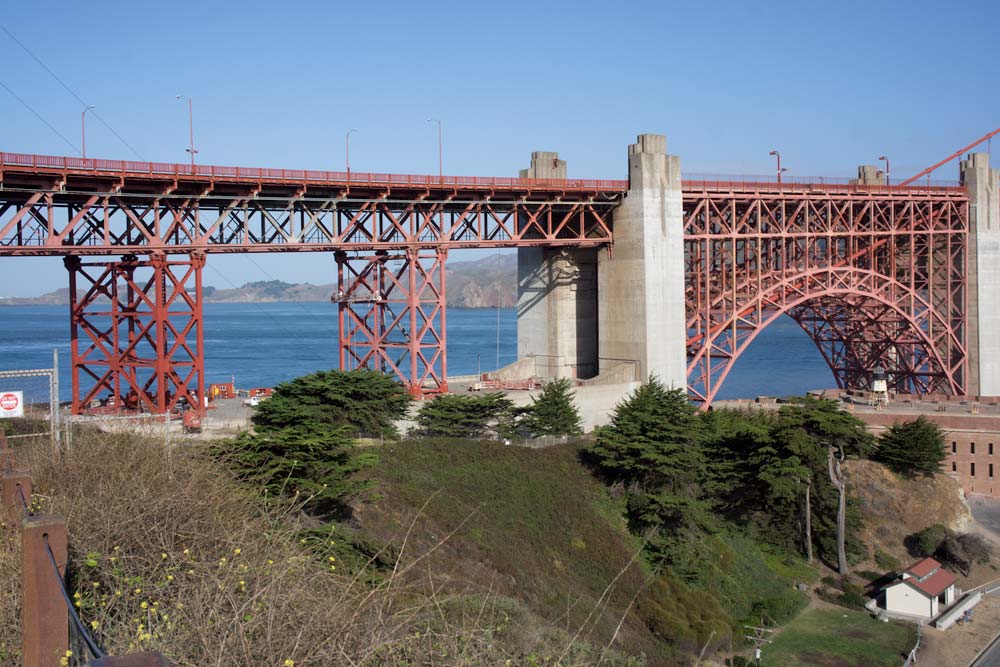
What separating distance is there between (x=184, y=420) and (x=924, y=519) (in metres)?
27.3

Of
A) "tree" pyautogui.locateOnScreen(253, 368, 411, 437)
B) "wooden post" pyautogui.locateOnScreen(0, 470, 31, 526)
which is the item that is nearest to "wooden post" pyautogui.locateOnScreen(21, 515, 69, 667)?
"wooden post" pyautogui.locateOnScreen(0, 470, 31, 526)

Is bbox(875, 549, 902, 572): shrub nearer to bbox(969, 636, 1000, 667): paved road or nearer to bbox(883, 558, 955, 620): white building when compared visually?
bbox(883, 558, 955, 620): white building

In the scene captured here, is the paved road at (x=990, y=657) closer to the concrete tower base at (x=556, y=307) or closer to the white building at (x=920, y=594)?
the white building at (x=920, y=594)

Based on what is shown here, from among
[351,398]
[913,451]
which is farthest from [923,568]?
[351,398]

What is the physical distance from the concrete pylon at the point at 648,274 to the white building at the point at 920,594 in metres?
10.8

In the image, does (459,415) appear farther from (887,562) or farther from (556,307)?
(887,562)

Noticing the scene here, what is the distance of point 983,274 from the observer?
177ft

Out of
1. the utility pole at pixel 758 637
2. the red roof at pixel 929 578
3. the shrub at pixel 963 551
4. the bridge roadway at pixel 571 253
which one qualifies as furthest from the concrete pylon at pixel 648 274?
the utility pole at pixel 758 637

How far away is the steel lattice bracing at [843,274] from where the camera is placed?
143 feet

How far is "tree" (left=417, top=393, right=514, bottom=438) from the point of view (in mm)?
32125

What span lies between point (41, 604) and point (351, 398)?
2296cm

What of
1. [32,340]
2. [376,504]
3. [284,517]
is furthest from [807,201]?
[32,340]

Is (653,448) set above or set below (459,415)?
Result: below

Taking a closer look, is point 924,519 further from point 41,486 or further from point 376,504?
point 41,486
